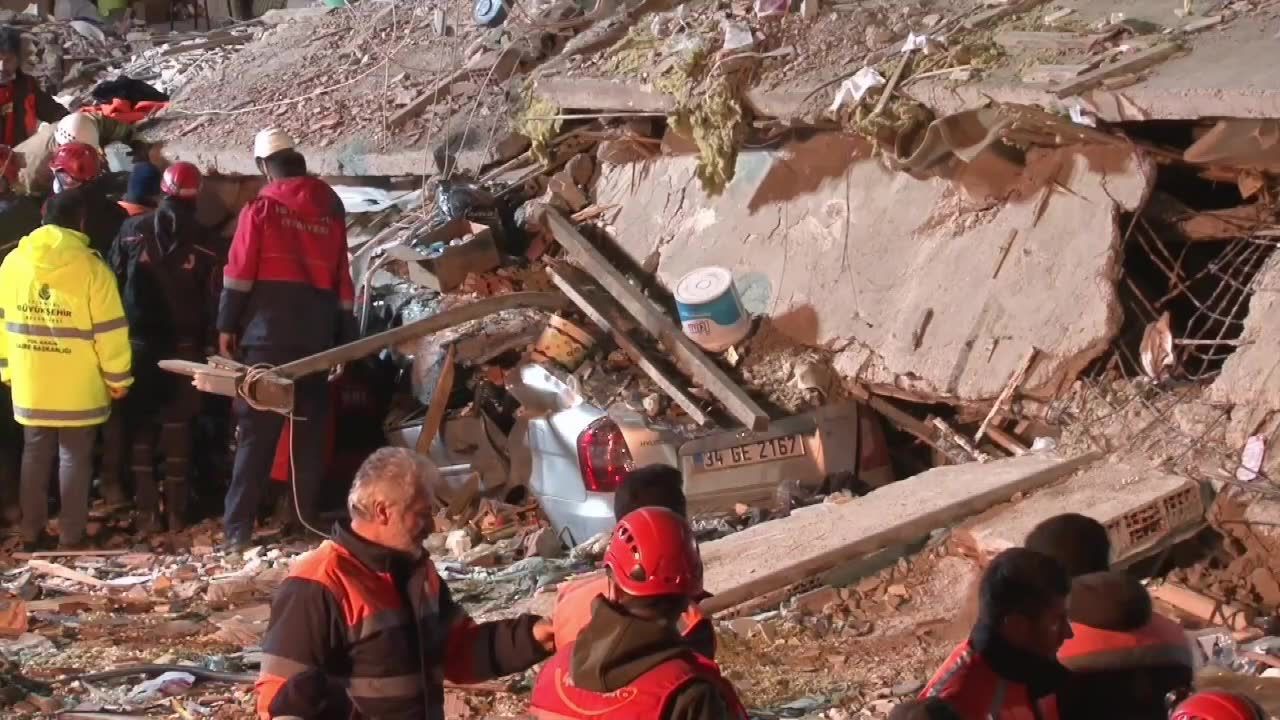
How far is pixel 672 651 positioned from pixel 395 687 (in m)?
0.83

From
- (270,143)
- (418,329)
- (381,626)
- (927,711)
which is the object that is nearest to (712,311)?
(418,329)

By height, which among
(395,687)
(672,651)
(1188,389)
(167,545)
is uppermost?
(672,651)

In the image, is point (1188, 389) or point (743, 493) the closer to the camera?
point (1188, 389)

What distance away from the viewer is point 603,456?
6719 millimetres

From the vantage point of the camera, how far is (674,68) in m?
7.95

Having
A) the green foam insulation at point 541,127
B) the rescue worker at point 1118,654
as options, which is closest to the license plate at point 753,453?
the green foam insulation at point 541,127

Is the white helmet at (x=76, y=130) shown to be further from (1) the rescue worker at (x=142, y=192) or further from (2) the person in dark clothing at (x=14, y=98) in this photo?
(1) the rescue worker at (x=142, y=192)

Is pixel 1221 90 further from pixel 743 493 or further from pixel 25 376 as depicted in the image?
pixel 25 376

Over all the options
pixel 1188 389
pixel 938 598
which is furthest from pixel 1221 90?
pixel 938 598

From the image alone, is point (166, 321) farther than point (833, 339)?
Yes

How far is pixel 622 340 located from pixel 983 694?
4.30m

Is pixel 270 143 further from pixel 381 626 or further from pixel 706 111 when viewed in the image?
pixel 381 626

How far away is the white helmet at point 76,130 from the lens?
9.70 meters

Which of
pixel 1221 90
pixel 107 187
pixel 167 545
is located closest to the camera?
pixel 1221 90
